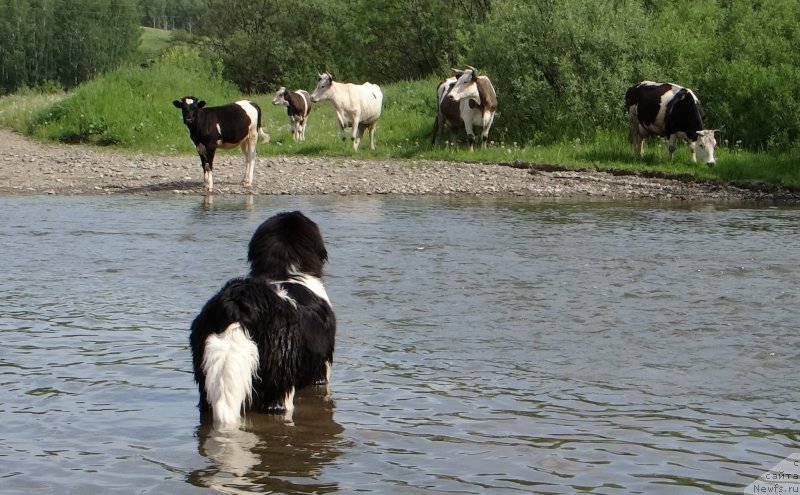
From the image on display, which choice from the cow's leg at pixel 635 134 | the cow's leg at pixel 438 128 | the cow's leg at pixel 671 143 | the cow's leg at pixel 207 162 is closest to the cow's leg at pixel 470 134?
the cow's leg at pixel 438 128

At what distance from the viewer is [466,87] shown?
22.8m

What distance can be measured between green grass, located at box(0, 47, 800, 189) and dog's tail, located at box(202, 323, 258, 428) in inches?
581

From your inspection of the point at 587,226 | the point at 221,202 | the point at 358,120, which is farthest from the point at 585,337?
the point at 358,120

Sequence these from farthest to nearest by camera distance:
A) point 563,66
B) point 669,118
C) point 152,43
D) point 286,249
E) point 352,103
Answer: point 152,43 < point 352,103 < point 563,66 < point 669,118 < point 286,249

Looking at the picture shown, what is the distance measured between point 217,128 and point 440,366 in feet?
39.2

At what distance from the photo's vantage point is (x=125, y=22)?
8200 cm

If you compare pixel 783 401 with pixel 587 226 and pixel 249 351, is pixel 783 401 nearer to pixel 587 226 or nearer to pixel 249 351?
pixel 249 351

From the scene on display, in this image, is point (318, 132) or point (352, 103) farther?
point (318, 132)

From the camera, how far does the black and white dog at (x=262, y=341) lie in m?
5.62

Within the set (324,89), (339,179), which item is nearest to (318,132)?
(324,89)

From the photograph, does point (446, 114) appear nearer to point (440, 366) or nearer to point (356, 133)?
point (356, 133)

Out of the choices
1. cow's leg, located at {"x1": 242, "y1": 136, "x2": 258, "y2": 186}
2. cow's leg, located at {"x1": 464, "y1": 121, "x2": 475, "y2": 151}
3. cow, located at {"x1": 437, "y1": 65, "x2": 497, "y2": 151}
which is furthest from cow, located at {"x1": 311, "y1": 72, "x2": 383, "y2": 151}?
cow's leg, located at {"x1": 242, "y1": 136, "x2": 258, "y2": 186}

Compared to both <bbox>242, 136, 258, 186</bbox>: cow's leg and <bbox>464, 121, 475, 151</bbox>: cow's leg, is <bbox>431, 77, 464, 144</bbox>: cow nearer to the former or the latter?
<bbox>464, 121, 475, 151</bbox>: cow's leg

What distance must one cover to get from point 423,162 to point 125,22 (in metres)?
66.3
